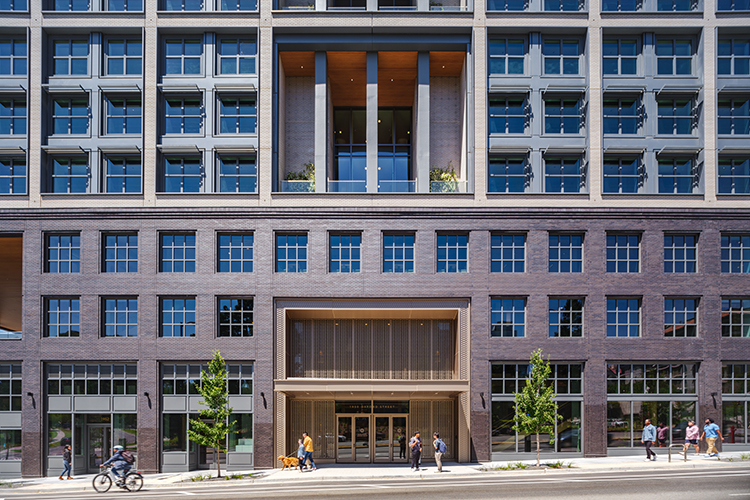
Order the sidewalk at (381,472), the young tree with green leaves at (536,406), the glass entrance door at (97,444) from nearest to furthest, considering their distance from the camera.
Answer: the sidewalk at (381,472) < the young tree with green leaves at (536,406) < the glass entrance door at (97,444)

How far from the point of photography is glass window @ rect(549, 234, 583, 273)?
1201 inches

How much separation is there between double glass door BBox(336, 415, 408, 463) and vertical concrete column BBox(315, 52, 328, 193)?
41.7 feet

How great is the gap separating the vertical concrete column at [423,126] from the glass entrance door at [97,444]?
21.1 m

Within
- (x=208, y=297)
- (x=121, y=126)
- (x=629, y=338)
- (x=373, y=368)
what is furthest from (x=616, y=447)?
(x=121, y=126)

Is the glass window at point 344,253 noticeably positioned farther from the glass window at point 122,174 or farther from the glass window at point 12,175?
the glass window at point 12,175

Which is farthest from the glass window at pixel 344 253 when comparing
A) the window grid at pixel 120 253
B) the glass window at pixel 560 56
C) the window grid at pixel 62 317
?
the glass window at pixel 560 56

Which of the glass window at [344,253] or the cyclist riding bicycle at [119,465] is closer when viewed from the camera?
the cyclist riding bicycle at [119,465]

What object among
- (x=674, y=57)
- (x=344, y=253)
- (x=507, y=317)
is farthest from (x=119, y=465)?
(x=674, y=57)

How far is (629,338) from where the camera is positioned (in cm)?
3000

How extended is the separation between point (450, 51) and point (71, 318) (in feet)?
84.0

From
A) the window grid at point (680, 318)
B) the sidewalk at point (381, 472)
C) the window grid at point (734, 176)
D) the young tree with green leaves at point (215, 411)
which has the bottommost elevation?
the sidewalk at point (381, 472)

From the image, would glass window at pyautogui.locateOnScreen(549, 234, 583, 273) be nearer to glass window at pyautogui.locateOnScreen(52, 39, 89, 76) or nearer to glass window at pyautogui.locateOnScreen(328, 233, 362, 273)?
glass window at pyautogui.locateOnScreen(328, 233, 362, 273)

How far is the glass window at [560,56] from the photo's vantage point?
31.8 metres

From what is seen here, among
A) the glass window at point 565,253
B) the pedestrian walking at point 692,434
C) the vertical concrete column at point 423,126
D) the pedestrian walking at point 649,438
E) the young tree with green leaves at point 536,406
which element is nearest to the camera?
the young tree with green leaves at point 536,406
